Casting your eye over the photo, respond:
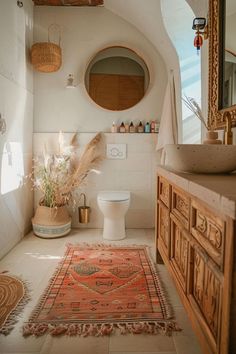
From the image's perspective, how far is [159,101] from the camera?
321 cm

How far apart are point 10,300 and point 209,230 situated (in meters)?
1.30

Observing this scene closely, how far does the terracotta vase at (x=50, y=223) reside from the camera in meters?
2.87

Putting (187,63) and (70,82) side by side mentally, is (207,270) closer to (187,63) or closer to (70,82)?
(187,63)

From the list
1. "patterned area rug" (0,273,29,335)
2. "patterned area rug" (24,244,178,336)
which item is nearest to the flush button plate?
"patterned area rug" (24,244,178,336)

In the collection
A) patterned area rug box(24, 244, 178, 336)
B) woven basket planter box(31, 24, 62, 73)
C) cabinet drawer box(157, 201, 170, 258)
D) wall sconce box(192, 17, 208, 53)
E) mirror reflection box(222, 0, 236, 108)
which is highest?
woven basket planter box(31, 24, 62, 73)

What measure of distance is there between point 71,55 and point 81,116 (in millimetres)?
665

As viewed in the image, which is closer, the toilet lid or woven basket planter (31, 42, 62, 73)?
the toilet lid

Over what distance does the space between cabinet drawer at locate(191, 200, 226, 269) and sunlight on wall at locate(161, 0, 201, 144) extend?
1.64m

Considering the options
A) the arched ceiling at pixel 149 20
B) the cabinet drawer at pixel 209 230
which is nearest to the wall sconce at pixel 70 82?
the arched ceiling at pixel 149 20

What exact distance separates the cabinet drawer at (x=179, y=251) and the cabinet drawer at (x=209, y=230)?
131 millimetres

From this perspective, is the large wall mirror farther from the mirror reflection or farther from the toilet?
the mirror reflection

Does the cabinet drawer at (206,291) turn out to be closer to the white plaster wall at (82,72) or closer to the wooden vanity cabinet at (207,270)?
the wooden vanity cabinet at (207,270)

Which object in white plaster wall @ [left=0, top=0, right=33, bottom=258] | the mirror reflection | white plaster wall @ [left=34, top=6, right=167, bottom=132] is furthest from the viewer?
white plaster wall @ [left=34, top=6, right=167, bottom=132]

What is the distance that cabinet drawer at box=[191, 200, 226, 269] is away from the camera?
86cm
